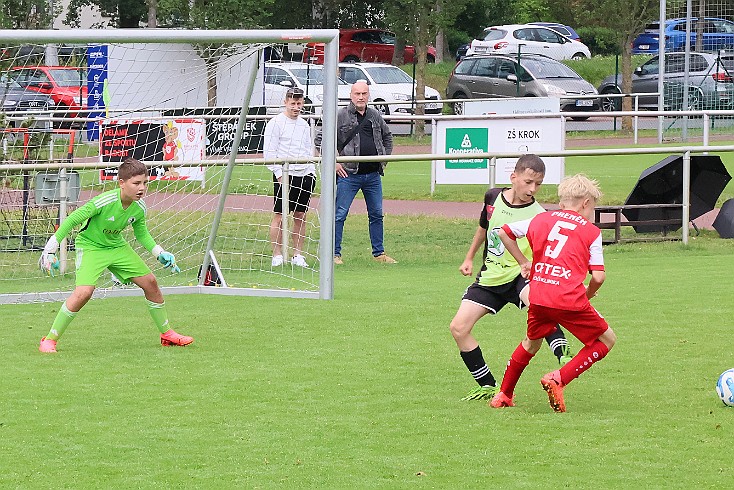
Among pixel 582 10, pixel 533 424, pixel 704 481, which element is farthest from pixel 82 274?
pixel 582 10

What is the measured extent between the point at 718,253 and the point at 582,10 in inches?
912

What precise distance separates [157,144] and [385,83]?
64.3ft

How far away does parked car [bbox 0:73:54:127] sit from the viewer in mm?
13719

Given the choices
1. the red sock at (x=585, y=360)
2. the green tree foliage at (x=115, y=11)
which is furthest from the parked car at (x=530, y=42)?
the red sock at (x=585, y=360)

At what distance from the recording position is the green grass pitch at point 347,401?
225 inches

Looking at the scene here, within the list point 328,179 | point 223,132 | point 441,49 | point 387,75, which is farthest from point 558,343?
point 441,49

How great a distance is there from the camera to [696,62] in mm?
29719

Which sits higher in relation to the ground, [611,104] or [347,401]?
[611,104]

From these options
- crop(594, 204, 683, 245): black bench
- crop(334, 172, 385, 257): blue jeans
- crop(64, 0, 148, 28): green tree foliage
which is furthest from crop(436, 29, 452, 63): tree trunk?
crop(334, 172, 385, 257): blue jeans

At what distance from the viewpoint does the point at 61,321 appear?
342 inches

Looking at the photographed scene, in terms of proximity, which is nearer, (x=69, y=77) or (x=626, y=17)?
(x=69, y=77)

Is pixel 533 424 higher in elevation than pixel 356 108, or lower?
lower

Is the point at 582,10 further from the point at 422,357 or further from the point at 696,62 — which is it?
the point at 422,357

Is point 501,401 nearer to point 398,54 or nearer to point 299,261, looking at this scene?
point 299,261
